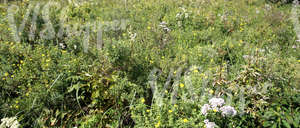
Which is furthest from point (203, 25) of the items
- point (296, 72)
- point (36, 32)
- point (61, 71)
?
point (36, 32)

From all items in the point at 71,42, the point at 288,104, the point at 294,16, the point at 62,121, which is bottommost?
the point at 62,121

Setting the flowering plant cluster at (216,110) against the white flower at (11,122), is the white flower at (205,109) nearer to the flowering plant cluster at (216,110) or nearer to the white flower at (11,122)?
the flowering plant cluster at (216,110)

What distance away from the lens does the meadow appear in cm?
222

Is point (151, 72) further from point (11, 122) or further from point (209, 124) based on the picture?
point (11, 122)

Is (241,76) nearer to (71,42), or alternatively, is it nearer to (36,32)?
(71,42)

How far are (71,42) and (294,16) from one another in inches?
204

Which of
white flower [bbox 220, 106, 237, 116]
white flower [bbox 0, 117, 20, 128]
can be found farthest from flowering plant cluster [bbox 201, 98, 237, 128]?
white flower [bbox 0, 117, 20, 128]

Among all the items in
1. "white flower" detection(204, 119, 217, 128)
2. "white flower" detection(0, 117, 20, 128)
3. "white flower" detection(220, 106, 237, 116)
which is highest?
"white flower" detection(220, 106, 237, 116)

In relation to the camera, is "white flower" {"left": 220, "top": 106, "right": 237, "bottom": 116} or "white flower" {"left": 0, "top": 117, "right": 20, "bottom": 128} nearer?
"white flower" {"left": 220, "top": 106, "right": 237, "bottom": 116}

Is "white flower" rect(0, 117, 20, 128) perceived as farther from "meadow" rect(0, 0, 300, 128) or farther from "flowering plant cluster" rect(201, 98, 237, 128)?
"flowering plant cluster" rect(201, 98, 237, 128)

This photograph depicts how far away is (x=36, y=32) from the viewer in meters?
4.17

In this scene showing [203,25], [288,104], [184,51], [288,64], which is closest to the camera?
[288,104]

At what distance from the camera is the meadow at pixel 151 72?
2.22m

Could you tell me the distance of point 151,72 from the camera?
3090 millimetres
